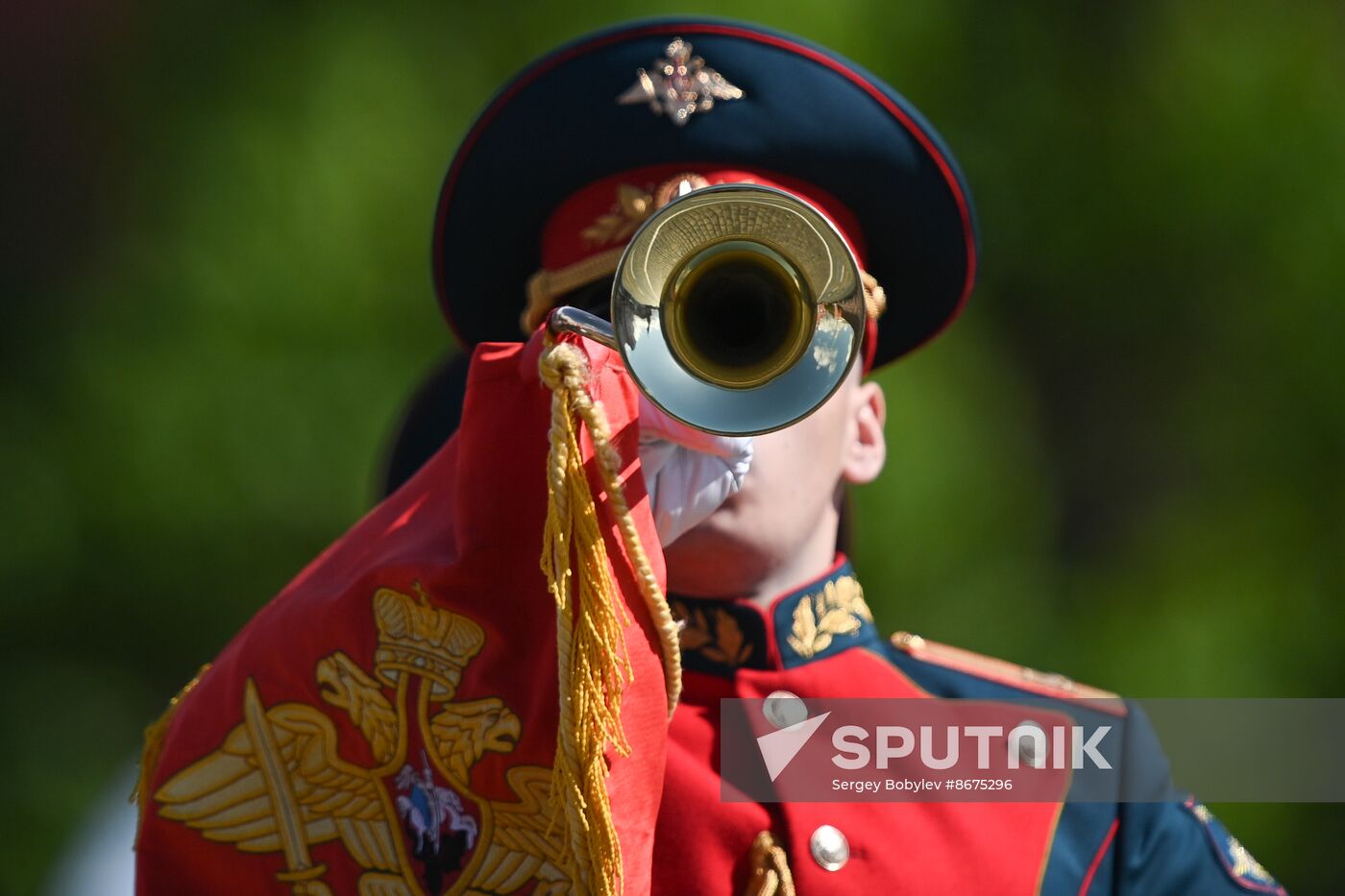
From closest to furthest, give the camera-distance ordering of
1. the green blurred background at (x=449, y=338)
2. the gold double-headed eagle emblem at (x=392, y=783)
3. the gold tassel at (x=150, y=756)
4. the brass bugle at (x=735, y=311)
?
the brass bugle at (x=735, y=311)
the gold double-headed eagle emblem at (x=392, y=783)
the gold tassel at (x=150, y=756)
the green blurred background at (x=449, y=338)

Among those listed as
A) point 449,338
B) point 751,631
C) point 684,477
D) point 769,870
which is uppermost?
point 449,338

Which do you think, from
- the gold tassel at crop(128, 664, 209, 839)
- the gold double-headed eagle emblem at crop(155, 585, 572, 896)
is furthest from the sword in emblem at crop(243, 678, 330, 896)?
the gold tassel at crop(128, 664, 209, 839)

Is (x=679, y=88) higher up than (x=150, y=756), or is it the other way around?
(x=679, y=88)

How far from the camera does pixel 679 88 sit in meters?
2.46

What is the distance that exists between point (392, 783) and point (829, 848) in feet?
2.00

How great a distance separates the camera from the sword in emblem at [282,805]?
226 centimetres

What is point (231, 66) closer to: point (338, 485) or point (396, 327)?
point (396, 327)

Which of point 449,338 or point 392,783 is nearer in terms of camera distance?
point 392,783

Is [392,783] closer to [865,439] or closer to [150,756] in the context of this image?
[150,756]

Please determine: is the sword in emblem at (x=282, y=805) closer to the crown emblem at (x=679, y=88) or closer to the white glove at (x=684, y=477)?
the white glove at (x=684, y=477)

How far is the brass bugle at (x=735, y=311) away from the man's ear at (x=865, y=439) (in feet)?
2.09

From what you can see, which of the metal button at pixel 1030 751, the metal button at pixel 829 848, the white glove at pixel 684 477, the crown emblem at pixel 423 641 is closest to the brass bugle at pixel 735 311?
the white glove at pixel 684 477

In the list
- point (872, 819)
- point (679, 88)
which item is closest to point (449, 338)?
point (679, 88)

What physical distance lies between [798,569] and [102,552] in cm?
355
